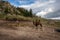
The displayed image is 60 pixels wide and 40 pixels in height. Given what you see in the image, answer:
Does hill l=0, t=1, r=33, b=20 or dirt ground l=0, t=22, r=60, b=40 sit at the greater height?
hill l=0, t=1, r=33, b=20

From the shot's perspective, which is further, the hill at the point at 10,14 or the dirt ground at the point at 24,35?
the hill at the point at 10,14

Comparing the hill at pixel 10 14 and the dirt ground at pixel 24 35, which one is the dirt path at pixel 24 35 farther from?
the hill at pixel 10 14

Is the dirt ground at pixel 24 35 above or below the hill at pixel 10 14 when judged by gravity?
below

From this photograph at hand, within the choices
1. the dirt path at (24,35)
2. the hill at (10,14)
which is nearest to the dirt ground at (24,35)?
the dirt path at (24,35)

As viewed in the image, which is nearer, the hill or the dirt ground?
the dirt ground

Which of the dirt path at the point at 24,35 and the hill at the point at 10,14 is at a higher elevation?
the hill at the point at 10,14

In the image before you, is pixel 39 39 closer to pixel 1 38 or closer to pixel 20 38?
pixel 20 38

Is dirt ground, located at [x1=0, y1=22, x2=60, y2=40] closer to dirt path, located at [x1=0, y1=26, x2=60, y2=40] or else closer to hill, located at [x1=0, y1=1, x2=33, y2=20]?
dirt path, located at [x1=0, y1=26, x2=60, y2=40]

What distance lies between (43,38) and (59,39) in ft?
7.06

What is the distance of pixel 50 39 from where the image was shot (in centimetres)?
2230

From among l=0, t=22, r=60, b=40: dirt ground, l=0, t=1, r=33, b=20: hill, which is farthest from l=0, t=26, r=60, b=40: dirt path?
l=0, t=1, r=33, b=20: hill

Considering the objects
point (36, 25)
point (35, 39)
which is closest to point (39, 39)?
point (35, 39)

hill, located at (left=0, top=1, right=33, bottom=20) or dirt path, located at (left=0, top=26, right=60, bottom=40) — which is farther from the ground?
hill, located at (left=0, top=1, right=33, bottom=20)

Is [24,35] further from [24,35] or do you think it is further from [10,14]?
[10,14]
